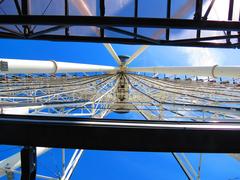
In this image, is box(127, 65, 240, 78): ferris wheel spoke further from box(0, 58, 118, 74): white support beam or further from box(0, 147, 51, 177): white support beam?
box(0, 147, 51, 177): white support beam

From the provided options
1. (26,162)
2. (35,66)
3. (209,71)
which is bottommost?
(26,162)

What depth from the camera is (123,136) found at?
3.28 m

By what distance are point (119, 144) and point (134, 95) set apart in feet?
48.8

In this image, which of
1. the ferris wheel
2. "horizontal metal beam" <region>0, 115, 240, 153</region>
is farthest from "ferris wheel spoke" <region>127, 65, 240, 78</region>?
"horizontal metal beam" <region>0, 115, 240, 153</region>

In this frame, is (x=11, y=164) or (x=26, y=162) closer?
(x=26, y=162)

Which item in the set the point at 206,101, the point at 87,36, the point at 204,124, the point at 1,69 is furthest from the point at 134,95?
the point at 204,124

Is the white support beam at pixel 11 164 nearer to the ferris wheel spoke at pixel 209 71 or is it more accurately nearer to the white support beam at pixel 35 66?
the white support beam at pixel 35 66

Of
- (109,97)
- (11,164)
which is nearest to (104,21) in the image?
(11,164)

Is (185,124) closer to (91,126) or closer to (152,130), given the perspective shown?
(152,130)

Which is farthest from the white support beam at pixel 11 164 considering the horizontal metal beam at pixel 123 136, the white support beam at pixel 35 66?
the white support beam at pixel 35 66

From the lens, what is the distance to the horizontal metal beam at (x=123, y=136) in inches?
129

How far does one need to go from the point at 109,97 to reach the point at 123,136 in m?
14.3

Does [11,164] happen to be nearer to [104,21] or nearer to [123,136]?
[104,21]

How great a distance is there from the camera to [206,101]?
1141 centimetres
